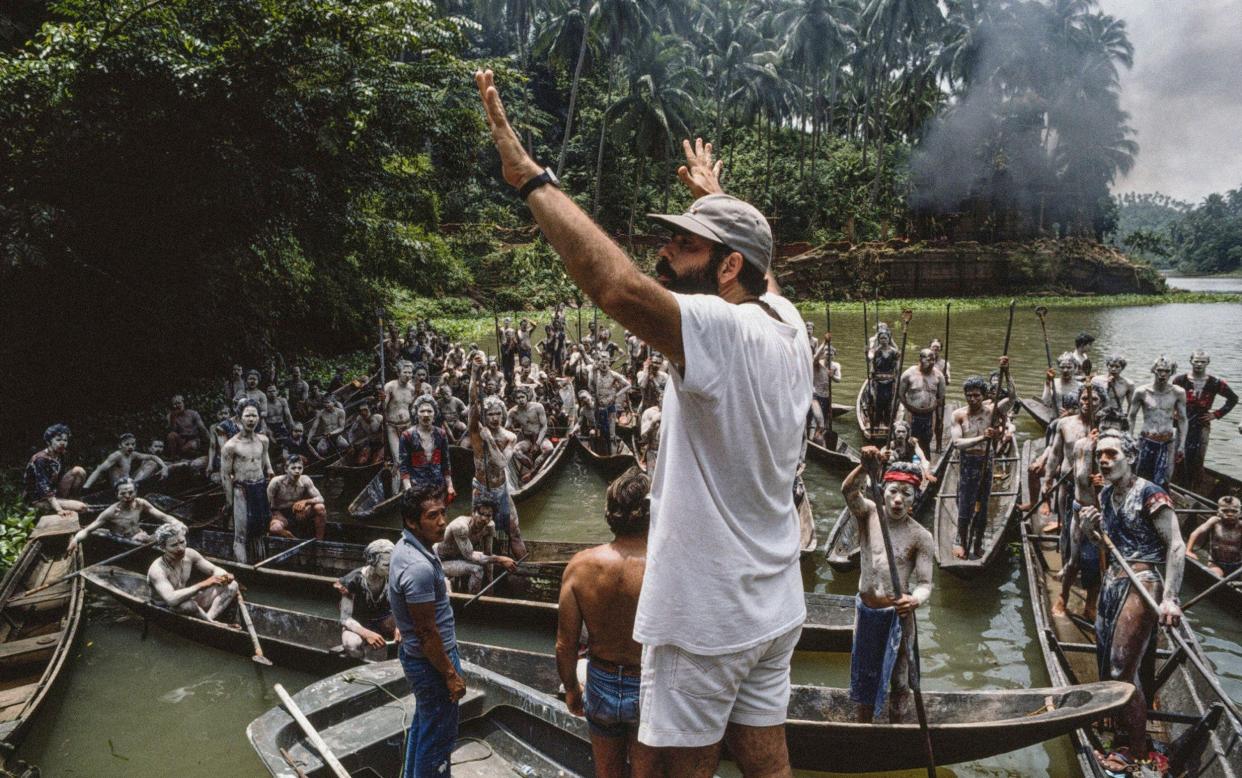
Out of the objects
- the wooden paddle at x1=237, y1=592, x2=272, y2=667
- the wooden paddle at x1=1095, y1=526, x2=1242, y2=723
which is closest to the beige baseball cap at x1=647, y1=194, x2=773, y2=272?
the wooden paddle at x1=1095, y1=526, x2=1242, y2=723

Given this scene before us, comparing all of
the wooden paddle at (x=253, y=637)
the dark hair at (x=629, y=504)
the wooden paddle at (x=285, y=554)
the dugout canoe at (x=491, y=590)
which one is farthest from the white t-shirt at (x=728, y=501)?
the wooden paddle at (x=285, y=554)

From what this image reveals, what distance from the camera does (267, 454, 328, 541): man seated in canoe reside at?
9883 millimetres

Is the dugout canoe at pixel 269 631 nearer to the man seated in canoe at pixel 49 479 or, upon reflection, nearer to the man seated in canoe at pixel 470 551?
the man seated in canoe at pixel 470 551

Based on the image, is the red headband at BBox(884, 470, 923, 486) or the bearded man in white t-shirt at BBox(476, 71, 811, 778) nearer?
the bearded man in white t-shirt at BBox(476, 71, 811, 778)

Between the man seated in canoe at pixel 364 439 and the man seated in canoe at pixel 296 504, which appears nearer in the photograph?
the man seated in canoe at pixel 296 504

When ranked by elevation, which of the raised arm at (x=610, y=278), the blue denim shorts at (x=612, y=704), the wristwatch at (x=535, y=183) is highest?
the wristwatch at (x=535, y=183)

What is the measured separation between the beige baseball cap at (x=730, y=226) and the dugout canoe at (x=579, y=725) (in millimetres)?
3655

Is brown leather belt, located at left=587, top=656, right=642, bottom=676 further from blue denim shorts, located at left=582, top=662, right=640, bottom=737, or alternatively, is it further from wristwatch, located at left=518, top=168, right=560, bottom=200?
wristwatch, located at left=518, top=168, right=560, bottom=200

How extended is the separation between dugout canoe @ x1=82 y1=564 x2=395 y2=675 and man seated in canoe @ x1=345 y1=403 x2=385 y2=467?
5384 millimetres

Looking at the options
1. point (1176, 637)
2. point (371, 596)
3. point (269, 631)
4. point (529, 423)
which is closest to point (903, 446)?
point (1176, 637)

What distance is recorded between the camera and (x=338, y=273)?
21688 millimetres

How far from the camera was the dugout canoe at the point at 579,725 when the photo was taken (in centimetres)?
456

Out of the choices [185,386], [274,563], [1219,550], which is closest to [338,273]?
[185,386]

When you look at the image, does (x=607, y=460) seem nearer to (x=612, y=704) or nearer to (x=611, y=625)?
(x=611, y=625)
